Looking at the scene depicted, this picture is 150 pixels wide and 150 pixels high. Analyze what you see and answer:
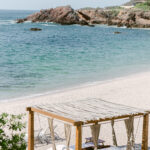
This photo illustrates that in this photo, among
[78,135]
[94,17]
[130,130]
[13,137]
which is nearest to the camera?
[13,137]

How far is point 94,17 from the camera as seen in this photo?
293 ft

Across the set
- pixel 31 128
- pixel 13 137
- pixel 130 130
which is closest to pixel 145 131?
pixel 130 130

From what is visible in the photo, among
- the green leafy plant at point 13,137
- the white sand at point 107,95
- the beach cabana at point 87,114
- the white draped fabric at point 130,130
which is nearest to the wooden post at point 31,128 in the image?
the beach cabana at point 87,114

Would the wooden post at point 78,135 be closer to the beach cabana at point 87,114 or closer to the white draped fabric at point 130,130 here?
the beach cabana at point 87,114

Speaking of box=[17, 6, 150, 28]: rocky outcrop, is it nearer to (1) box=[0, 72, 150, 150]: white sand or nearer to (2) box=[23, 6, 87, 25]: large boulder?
(2) box=[23, 6, 87, 25]: large boulder

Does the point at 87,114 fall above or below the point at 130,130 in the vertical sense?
above

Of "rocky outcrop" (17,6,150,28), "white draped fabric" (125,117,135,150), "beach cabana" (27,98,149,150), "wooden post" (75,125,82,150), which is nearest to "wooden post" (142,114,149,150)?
"beach cabana" (27,98,149,150)

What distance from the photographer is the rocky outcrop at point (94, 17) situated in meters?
81.2

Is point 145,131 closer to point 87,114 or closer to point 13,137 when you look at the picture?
point 87,114

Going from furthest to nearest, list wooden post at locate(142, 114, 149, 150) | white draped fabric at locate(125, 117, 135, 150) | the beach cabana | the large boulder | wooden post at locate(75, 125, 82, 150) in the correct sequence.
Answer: the large boulder
wooden post at locate(142, 114, 149, 150)
white draped fabric at locate(125, 117, 135, 150)
the beach cabana
wooden post at locate(75, 125, 82, 150)

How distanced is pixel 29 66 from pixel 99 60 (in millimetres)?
6519

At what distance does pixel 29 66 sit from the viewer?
27891 mm

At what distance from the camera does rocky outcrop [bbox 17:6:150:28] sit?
81.2 metres

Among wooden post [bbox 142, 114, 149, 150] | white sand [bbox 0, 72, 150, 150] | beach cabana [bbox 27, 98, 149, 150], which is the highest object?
beach cabana [bbox 27, 98, 149, 150]
